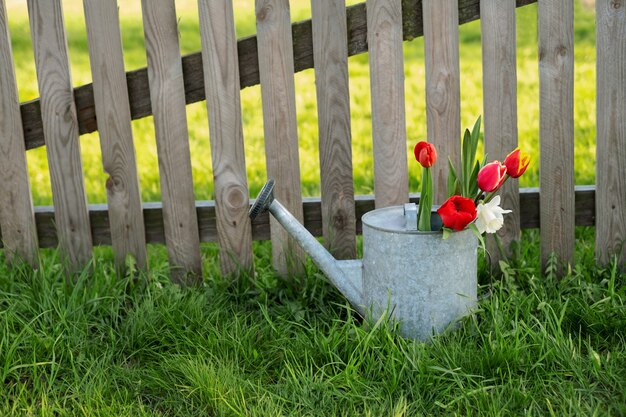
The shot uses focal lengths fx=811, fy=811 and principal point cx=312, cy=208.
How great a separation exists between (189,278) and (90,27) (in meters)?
0.89

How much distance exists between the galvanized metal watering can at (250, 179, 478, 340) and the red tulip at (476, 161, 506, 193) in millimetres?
161

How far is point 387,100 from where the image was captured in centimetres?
260

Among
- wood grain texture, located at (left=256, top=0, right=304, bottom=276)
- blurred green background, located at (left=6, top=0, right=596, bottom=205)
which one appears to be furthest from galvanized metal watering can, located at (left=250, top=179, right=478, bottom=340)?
blurred green background, located at (left=6, top=0, right=596, bottom=205)

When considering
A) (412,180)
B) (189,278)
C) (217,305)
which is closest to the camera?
(217,305)

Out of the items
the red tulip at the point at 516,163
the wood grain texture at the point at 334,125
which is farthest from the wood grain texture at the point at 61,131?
the red tulip at the point at 516,163

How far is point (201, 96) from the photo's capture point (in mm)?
2676

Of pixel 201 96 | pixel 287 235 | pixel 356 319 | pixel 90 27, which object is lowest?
pixel 356 319

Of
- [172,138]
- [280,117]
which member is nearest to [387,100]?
[280,117]

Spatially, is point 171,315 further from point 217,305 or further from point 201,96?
point 201,96

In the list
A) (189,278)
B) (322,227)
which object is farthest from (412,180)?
(189,278)

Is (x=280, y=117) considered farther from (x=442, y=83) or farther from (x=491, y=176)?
(x=491, y=176)

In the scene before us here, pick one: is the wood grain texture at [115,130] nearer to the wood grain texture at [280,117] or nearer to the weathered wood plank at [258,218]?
the weathered wood plank at [258,218]

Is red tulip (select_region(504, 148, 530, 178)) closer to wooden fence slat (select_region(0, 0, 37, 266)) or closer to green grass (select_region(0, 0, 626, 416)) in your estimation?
green grass (select_region(0, 0, 626, 416))

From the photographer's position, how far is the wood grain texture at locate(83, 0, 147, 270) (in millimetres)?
2588
